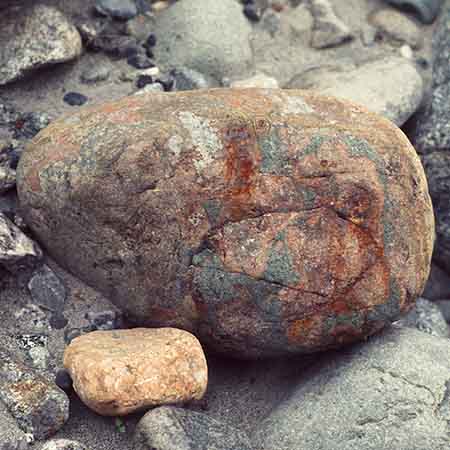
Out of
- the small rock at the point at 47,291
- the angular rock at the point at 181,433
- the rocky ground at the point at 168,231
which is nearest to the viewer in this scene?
the angular rock at the point at 181,433

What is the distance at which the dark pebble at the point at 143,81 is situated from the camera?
13.5 feet

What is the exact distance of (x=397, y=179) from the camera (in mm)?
3225

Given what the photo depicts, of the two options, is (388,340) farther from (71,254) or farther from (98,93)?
(98,93)

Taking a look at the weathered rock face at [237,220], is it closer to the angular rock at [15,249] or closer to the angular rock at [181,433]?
the angular rock at [15,249]

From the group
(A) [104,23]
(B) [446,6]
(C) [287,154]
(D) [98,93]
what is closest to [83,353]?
(C) [287,154]

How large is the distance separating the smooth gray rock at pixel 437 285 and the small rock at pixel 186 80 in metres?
1.72

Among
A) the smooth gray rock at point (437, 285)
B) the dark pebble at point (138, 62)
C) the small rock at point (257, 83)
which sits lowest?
the smooth gray rock at point (437, 285)

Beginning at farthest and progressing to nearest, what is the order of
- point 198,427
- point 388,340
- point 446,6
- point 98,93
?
point 446,6 < point 98,93 < point 388,340 < point 198,427

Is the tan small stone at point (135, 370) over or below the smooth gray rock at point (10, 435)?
over

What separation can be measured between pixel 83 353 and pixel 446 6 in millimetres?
3596

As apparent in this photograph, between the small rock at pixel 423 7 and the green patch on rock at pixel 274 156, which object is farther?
the small rock at pixel 423 7

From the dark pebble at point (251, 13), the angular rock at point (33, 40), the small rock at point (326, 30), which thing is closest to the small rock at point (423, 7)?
the small rock at point (326, 30)

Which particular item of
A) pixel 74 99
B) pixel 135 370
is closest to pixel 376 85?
pixel 74 99

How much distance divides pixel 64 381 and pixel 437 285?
2.43 m
